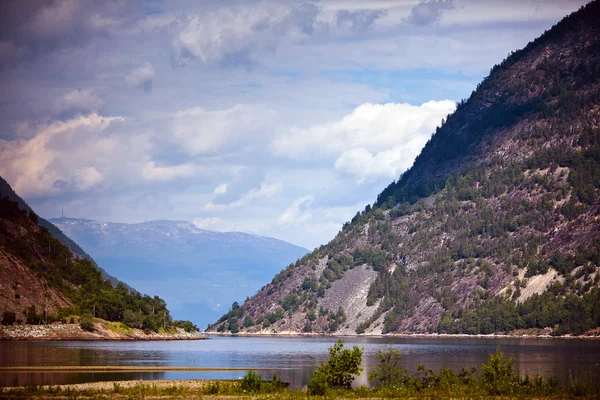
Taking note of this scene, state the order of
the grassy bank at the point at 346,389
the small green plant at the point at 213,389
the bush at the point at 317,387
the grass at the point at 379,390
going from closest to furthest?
the grass at the point at 379,390 < the grassy bank at the point at 346,389 < the bush at the point at 317,387 < the small green plant at the point at 213,389

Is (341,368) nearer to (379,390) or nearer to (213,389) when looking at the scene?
(379,390)

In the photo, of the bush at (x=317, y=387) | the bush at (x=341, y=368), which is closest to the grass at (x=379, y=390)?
the bush at (x=317, y=387)

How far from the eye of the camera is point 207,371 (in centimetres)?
14188

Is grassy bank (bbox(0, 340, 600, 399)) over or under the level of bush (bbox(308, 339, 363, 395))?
under

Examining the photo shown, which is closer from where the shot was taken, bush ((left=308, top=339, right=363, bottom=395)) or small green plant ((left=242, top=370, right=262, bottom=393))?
small green plant ((left=242, top=370, right=262, bottom=393))

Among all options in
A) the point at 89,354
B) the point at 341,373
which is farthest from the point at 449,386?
the point at 89,354

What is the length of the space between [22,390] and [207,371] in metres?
50.4

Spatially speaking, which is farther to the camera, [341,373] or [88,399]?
[341,373]

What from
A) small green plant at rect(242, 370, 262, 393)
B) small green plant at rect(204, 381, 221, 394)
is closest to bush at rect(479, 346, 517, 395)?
small green plant at rect(242, 370, 262, 393)

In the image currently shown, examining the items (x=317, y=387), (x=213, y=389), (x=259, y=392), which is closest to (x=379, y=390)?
(x=317, y=387)

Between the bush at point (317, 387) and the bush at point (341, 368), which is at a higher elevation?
the bush at point (341, 368)

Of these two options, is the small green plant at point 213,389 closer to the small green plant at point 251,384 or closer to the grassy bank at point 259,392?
the grassy bank at point 259,392

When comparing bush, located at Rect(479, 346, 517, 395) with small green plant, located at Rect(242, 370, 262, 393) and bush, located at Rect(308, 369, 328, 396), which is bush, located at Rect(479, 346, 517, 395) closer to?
bush, located at Rect(308, 369, 328, 396)

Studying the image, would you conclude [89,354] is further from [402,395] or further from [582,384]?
[582,384]
